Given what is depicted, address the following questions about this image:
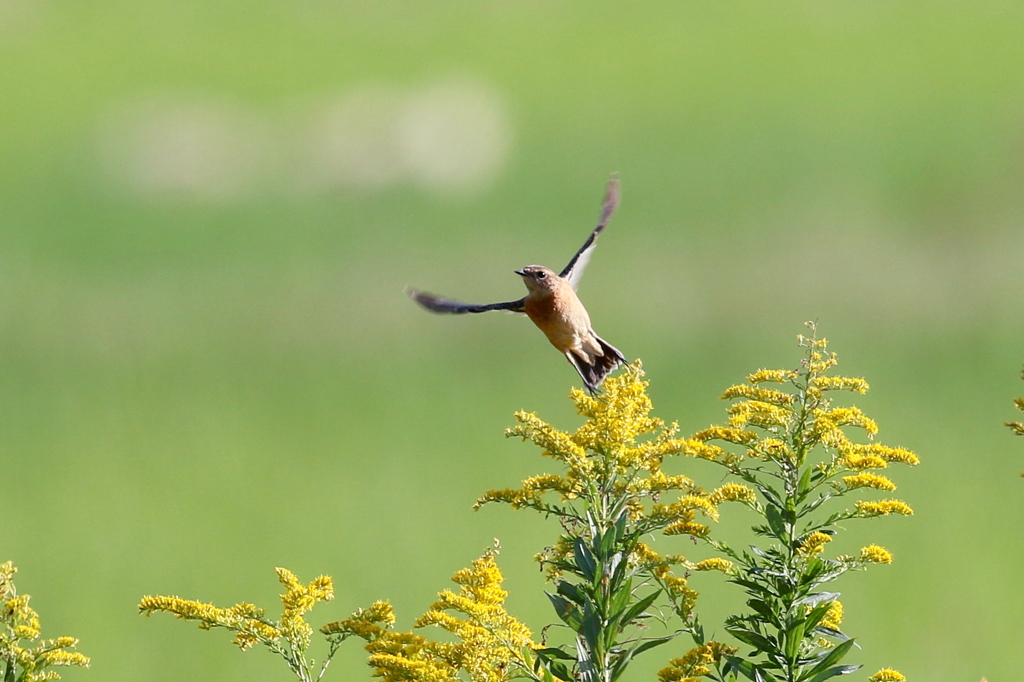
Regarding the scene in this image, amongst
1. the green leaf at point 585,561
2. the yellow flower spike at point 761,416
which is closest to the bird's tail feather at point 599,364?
the yellow flower spike at point 761,416

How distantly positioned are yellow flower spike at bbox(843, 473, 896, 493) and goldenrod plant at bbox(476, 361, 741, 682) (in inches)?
10.6

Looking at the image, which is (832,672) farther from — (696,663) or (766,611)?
(696,663)

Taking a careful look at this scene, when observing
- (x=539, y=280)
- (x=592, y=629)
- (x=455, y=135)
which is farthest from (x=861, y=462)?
(x=455, y=135)

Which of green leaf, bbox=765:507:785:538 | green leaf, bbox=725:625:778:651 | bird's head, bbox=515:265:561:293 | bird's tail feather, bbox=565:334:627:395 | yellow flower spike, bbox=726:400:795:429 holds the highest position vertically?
bird's head, bbox=515:265:561:293

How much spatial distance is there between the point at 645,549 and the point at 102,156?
27902 millimetres

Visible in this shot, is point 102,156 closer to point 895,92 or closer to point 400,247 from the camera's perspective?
point 400,247

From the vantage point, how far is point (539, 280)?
4.84 m

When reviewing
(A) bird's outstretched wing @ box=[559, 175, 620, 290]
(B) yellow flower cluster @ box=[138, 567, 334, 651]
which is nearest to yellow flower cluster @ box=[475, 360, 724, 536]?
(B) yellow flower cluster @ box=[138, 567, 334, 651]

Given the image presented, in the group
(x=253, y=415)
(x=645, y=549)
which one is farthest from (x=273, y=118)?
(x=645, y=549)

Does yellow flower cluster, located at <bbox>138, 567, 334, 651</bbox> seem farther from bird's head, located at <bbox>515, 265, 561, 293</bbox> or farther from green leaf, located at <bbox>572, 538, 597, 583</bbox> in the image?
bird's head, located at <bbox>515, 265, 561, 293</bbox>

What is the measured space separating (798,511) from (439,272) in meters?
21.9

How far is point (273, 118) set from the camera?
1245 inches

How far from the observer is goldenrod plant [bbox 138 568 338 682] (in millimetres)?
3443

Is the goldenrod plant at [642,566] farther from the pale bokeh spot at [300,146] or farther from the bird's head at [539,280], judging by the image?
the pale bokeh spot at [300,146]
